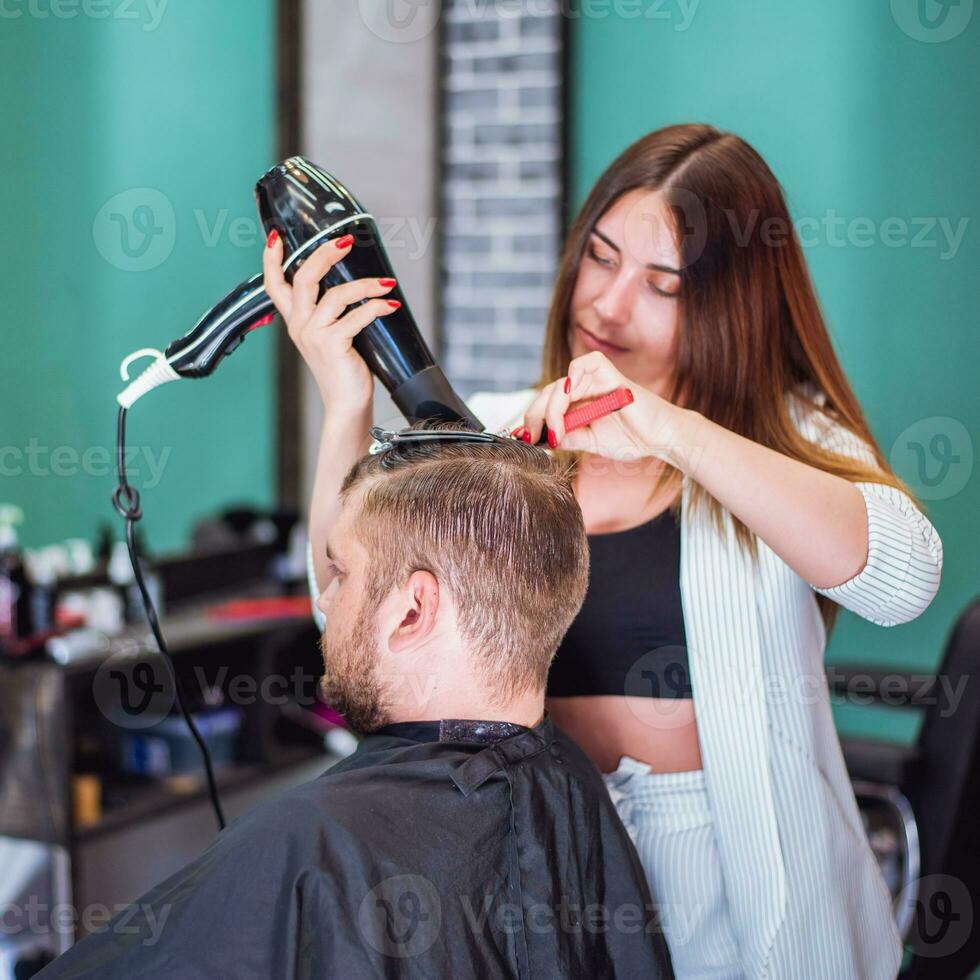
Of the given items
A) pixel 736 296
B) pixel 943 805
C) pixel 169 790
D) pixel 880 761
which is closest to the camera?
pixel 736 296

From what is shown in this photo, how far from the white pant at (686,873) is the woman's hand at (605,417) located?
40 cm

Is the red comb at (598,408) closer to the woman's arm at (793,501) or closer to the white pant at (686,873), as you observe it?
the woman's arm at (793,501)

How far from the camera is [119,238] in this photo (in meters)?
2.88

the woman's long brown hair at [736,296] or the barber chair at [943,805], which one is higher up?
the woman's long brown hair at [736,296]

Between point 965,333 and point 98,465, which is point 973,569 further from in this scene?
point 98,465

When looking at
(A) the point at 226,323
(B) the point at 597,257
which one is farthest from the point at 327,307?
(B) the point at 597,257

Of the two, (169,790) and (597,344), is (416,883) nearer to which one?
(597,344)

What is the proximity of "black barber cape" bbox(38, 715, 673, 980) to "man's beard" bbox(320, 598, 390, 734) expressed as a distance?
31 mm

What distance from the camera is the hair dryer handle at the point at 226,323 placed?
1375 millimetres

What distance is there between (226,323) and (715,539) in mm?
641

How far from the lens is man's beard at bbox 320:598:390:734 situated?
1199mm

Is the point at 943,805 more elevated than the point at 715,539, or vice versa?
the point at 715,539

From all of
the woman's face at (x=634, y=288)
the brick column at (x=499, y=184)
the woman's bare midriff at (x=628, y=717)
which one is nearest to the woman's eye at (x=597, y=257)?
the woman's face at (x=634, y=288)

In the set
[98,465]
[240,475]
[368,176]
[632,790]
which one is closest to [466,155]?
[368,176]
